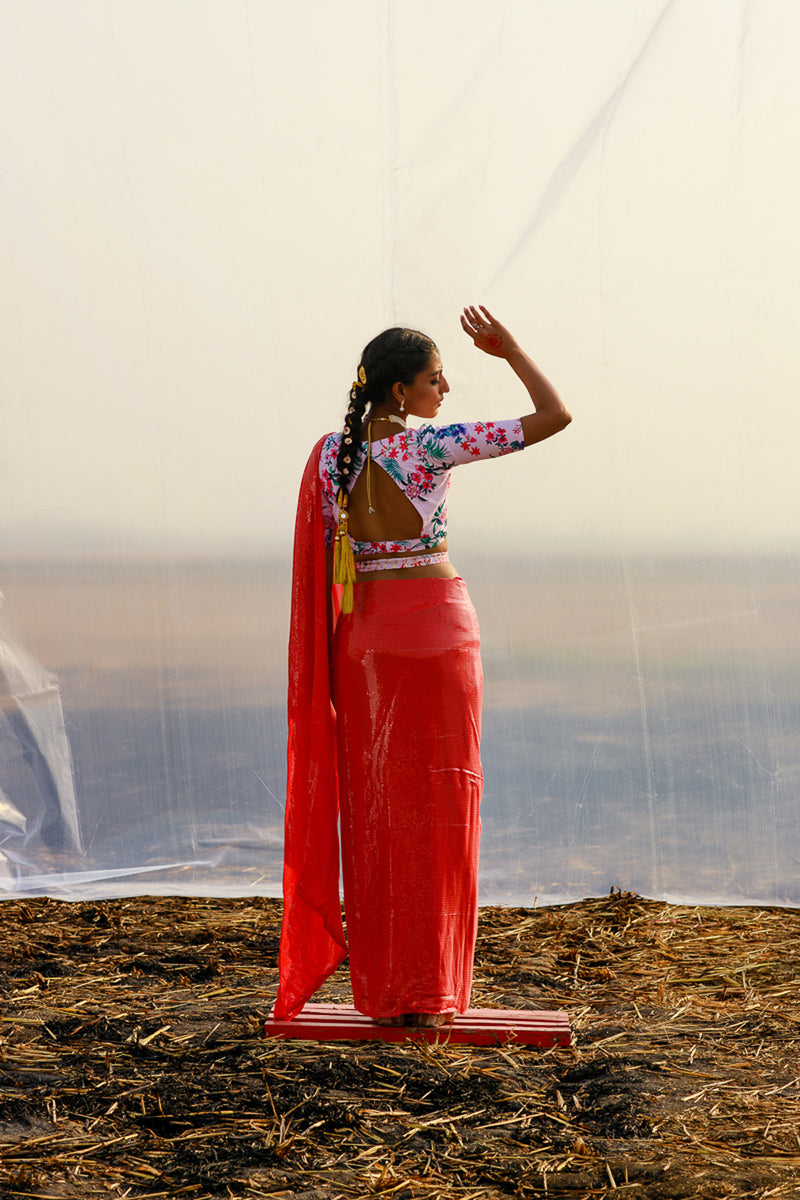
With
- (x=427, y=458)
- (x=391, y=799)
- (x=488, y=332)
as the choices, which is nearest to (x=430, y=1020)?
(x=391, y=799)

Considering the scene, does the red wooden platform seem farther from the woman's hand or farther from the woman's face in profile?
the woman's hand

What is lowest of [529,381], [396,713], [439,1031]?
[439,1031]

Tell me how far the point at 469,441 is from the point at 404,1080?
4.49 ft

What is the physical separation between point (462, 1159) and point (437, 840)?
84 cm

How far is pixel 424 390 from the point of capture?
3.01 metres

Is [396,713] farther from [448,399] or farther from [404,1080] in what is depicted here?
[448,399]

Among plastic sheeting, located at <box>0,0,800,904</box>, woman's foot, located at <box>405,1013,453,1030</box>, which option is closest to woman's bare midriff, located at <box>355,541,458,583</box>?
woman's foot, located at <box>405,1013,453,1030</box>

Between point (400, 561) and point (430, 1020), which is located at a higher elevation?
point (400, 561)

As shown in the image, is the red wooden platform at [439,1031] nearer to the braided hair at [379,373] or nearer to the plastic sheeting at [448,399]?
Answer: the braided hair at [379,373]

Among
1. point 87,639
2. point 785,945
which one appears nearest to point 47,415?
point 87,639

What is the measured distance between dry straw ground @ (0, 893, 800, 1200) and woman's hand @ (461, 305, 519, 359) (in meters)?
1.60

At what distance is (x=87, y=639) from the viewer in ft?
14.7

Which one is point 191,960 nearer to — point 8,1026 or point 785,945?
point 8,1026

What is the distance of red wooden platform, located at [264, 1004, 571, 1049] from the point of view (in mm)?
2932
